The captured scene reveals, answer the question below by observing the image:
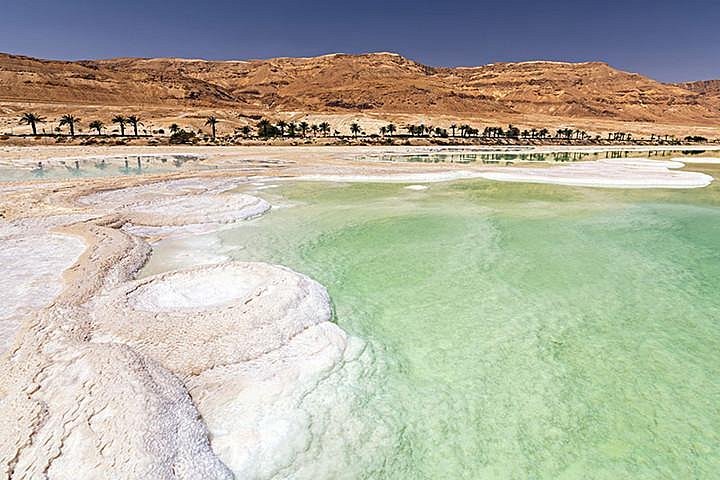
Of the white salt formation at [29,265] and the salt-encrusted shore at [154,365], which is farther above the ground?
the white salt formation at [29,265]

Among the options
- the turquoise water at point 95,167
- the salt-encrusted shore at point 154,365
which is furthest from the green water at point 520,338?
the turquoise water at point 95,167

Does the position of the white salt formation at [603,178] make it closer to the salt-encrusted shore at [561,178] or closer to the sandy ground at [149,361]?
the salt-encrusted shore at [561,178]

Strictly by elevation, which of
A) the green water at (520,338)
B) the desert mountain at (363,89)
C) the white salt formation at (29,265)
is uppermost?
the desert mountain at (363,89)

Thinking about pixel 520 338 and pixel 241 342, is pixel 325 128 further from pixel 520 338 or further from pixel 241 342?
pixel 241 342

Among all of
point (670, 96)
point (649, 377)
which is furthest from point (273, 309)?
point (670, 96)

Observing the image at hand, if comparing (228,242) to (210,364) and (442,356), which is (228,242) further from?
(442,356)

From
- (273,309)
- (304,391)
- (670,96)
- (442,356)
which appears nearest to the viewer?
(304,391)
